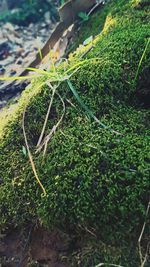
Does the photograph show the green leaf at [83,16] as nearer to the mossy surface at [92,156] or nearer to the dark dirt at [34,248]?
the mossy surface at [92,156]

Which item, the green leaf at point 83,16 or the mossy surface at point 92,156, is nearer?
the mossy surface at point 92,156

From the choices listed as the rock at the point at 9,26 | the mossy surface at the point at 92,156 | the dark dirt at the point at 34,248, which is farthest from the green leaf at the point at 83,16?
the rock at the point at 9,26

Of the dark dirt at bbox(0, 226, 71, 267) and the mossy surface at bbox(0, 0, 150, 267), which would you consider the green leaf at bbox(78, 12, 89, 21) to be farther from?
the dark dirt at bbox(0, 226, 71, 267)

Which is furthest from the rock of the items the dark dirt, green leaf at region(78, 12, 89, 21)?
the dark dirt

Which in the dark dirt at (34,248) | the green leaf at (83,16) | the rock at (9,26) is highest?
the green leaf at (83,16)

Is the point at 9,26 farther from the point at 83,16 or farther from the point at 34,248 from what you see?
the point at 34,248

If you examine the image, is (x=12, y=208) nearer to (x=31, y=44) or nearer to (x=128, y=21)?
(x=128, y=21)

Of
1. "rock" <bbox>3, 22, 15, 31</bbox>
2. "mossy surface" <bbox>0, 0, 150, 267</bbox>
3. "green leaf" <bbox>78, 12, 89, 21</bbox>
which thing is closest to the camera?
"mossy surface" <bbox>0, 0, 150, 267</bbox>

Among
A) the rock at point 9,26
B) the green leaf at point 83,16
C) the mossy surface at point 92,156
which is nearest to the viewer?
the mossy surface at point 92,156

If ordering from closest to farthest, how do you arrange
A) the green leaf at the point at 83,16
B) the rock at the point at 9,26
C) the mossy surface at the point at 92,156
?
1. the mossy surface at the point at 92,156
2. the green leaf at the point at 83,16
3. the rock at the point at 9,26
